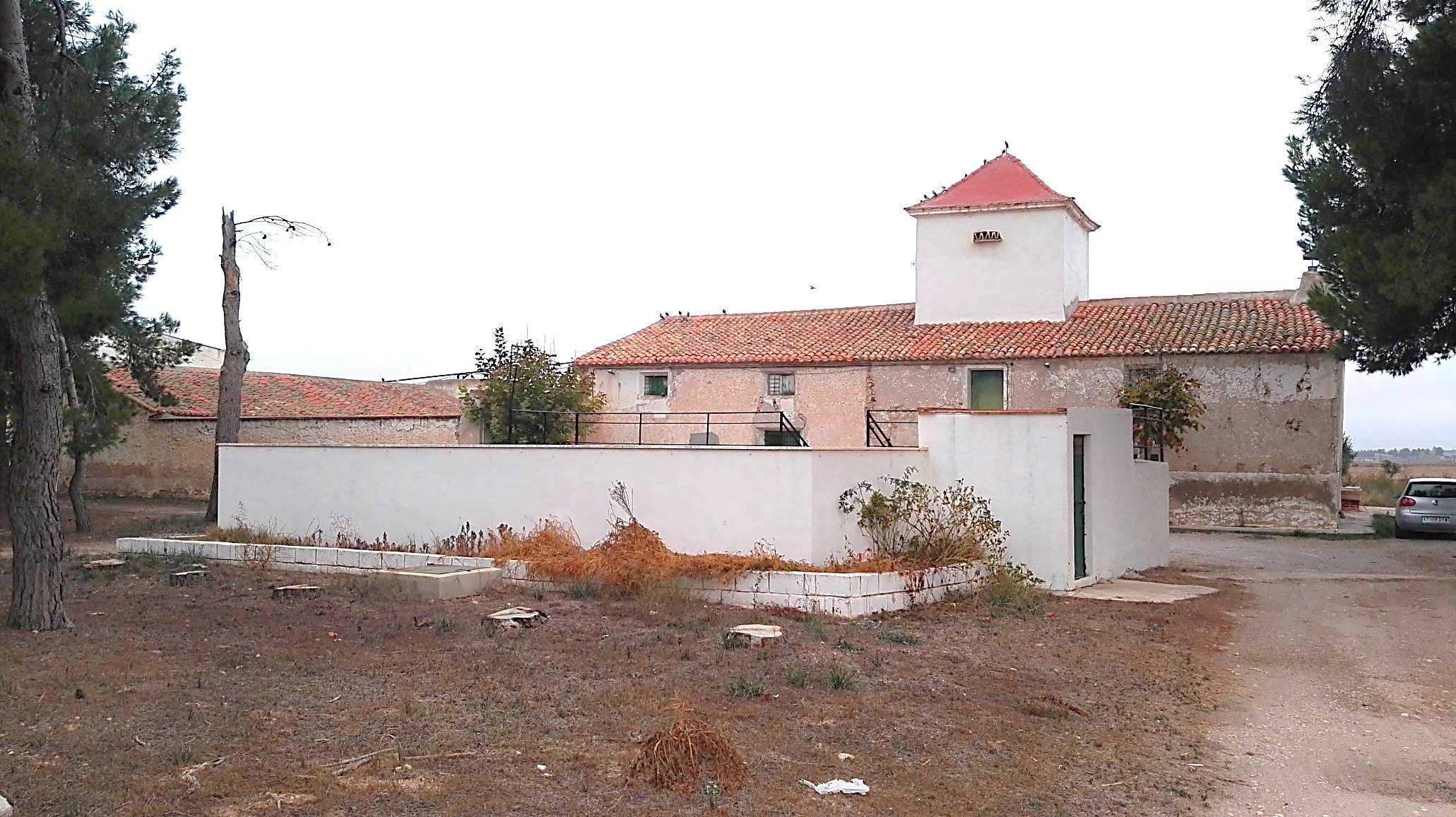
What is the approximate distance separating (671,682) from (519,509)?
6.75 metres

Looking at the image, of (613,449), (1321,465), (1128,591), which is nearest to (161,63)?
(613,449)

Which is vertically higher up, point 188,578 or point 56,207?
point 56,207

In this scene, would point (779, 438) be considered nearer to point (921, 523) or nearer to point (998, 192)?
point (998, 192)

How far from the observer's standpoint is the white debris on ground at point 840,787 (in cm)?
588

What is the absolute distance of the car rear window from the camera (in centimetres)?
2391

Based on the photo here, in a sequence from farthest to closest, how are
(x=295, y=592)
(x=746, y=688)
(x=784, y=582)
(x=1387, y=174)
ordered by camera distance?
(x=1387, y=174) → (x=295, y=592) → (x=784, y=582) → (x=746, y=688)

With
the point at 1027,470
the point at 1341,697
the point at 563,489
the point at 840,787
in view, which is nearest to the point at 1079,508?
the point at 1027,470

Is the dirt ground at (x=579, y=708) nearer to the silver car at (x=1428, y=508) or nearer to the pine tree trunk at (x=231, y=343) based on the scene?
the pine tree trunk at (x=231, y=343)

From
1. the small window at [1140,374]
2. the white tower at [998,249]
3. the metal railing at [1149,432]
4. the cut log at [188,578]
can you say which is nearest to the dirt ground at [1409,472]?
the white tower at [998,249]

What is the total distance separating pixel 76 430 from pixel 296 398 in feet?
55.8

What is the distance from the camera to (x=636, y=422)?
105ft

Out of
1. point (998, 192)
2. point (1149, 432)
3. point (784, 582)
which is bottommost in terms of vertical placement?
point (784, 582)

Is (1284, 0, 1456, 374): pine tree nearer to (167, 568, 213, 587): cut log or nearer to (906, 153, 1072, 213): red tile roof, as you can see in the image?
(906, 153, 1072, 213): red tile roof

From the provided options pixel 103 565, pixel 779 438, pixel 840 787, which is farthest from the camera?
pixel 779 438
